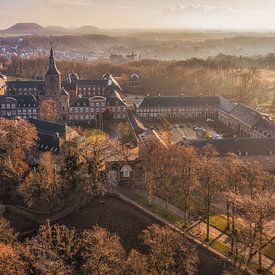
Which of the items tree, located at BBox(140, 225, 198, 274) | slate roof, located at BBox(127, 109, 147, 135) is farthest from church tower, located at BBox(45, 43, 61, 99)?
tree, located at BBox(140, 225, 198, 274)

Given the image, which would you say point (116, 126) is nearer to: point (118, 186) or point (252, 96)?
point (118, 186)

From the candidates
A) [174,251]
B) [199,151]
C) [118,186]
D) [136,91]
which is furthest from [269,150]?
[136,91]

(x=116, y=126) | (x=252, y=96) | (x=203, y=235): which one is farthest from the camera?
(x=252, y=96)

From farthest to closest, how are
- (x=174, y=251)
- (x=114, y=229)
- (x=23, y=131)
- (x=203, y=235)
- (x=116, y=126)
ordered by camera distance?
(x=116, y=126) → (x=23, y=131) → (x=114, y=229) → (x=203, y=235) → (x=174, y=251)

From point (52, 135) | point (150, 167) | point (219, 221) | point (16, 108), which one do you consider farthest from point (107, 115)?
point (219, 221)

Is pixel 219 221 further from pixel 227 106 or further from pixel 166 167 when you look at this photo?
pixel 227 106

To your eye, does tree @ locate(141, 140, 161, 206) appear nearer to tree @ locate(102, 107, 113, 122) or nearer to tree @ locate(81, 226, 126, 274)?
tree @ locate(81, 226, 126, 274)

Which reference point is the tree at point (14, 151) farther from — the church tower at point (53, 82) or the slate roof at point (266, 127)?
the slate roof at point (266, 127)
